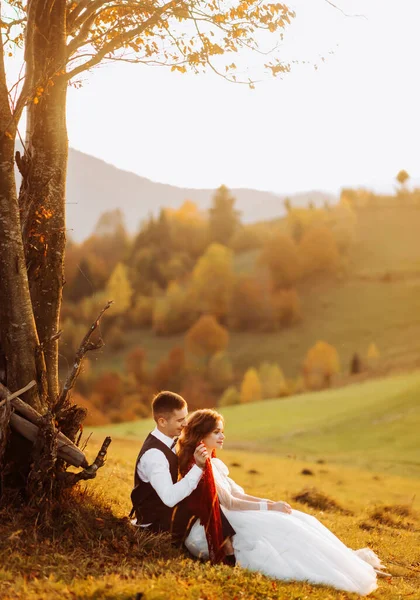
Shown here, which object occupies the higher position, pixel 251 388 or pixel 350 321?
pixel 350 321

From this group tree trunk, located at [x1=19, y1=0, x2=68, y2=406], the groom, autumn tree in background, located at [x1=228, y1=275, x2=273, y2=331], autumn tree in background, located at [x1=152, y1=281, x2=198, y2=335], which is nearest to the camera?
the groom

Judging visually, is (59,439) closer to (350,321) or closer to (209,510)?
(209,510)

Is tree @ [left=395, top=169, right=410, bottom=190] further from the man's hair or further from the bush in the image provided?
the man's hair

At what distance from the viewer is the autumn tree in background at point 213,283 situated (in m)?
137

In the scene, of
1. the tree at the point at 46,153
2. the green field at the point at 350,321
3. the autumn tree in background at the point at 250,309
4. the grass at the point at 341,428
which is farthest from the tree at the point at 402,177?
the tree at the point at 46,153

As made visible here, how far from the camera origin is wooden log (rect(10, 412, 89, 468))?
328 inches

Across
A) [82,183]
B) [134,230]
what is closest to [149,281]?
[134,230]

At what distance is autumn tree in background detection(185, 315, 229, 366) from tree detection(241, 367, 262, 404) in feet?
55.9

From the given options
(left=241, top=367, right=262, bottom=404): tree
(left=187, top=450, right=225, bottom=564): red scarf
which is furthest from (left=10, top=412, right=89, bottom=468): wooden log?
(left=241, top=367, right=262, bottom=404): tree

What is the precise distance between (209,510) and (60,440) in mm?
1875

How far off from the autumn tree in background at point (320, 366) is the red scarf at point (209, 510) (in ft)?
284

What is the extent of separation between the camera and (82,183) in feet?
591

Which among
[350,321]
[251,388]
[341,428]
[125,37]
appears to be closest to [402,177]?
[350,321]

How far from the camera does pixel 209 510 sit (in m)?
7.86
